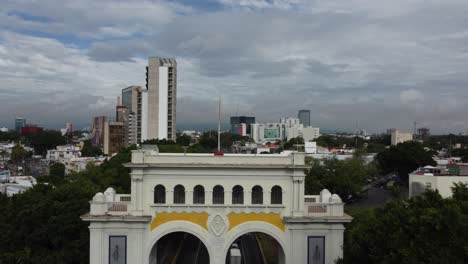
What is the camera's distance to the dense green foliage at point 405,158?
267 ft

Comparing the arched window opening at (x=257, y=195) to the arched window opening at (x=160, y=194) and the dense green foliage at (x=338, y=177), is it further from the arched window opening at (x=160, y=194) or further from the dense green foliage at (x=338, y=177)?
the dense green foliage at (x=338, y=177)

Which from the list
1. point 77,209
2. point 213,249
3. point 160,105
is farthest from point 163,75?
point 213,249

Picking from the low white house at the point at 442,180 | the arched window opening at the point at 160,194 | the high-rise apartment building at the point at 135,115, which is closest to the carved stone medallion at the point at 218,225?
the arched window opening at the point at 160,194

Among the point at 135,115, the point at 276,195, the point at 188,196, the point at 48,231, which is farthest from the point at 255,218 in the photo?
the point at 135,115

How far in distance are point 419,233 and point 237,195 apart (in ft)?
39.9

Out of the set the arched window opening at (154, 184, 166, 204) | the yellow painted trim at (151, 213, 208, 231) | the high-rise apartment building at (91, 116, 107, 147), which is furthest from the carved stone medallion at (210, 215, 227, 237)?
the high-rise apartment building at (91, 116, 107, 147)

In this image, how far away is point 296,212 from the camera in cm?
3117

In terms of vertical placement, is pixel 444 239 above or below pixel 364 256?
above

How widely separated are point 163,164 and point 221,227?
5593 mm

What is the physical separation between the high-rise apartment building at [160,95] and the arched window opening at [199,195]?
309 feet

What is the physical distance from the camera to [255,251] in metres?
44.8

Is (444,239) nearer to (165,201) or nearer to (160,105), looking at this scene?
(165,201)

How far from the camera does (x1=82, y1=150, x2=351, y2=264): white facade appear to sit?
30.9m

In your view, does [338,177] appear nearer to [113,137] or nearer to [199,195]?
[199,195]
